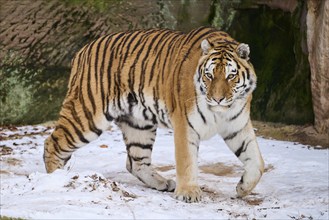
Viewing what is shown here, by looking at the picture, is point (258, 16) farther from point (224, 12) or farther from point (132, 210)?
point (132, 210)

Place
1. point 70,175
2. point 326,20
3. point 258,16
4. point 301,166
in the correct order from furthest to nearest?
point 258,16 → point 326,20 → point 301,166 → point 70,175

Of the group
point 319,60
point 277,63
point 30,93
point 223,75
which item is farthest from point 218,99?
point 30,93

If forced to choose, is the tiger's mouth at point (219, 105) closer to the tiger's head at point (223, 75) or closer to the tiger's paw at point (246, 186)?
the tiger's head at point (223, 75)

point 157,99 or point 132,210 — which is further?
point 157,99

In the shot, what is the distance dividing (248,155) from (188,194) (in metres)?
0.63

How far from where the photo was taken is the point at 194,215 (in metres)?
5.23

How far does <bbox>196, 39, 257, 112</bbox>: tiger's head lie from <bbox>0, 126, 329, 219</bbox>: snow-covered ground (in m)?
0.86

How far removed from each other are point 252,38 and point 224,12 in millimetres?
615

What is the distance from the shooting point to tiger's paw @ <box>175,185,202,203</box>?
5.69m

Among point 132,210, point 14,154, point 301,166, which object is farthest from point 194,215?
point 14,154

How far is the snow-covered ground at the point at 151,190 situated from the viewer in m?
5.07

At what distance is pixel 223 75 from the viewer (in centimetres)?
563

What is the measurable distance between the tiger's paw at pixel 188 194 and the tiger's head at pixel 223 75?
0.67 meters

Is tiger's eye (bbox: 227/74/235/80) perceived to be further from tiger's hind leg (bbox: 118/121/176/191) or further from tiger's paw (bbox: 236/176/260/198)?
tiger's hind leg (bbox: 118/121/176/191)
